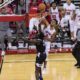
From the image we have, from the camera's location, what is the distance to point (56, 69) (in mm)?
13602

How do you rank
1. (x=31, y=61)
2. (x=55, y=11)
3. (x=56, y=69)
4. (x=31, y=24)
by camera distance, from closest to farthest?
(x=56, y=69) < (x=31, y=61) < (x=31, y=24) < (x=55, y=11)

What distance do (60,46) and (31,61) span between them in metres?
2.49

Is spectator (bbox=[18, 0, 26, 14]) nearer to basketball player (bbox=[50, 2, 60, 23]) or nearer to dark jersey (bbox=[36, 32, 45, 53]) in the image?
basketball player (bbox=[50, 2, 60, 23])

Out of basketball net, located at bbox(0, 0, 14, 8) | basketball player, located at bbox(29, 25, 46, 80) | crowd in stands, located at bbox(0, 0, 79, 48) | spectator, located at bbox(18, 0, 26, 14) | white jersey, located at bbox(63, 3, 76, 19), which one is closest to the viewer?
basketball net, located at bbox(0, 0, 14, 8)

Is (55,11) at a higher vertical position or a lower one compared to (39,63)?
higher

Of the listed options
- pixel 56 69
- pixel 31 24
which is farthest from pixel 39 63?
pixel 31 24

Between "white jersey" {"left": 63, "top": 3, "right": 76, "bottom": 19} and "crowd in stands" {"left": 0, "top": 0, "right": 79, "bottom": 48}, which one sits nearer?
"crowd in stands" {"left": 0, "top": 0, "right": 79, "bottom": 48}

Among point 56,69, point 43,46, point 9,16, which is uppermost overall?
point 9,16

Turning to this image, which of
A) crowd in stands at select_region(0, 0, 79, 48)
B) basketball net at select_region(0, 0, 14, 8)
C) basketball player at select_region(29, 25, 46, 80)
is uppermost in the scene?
basketball net at select_region(0, 0, 14, 8)

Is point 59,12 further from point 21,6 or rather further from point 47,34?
point 47,34

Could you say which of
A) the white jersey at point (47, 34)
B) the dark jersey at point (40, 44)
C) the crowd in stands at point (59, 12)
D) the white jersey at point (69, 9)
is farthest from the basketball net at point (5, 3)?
the white jersey at point (69, 9)

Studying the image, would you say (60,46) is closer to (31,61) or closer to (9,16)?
(31,61)

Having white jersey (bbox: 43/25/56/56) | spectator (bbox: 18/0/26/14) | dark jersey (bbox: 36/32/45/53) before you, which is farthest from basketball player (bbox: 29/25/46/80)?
spectator (bbox: 18/0/26/14)

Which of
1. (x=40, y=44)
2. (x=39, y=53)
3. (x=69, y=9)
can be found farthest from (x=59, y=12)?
(x=40, y=44)
